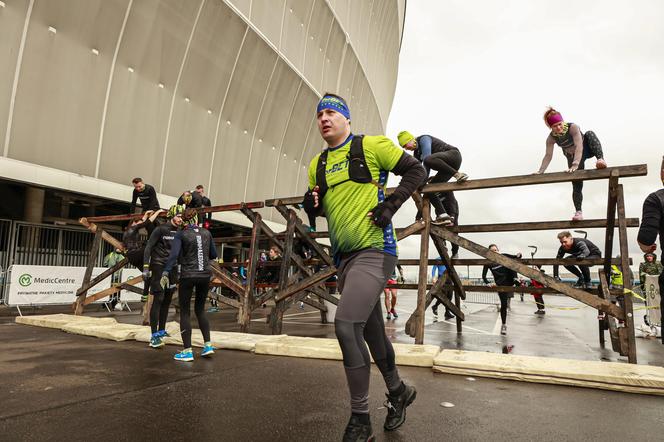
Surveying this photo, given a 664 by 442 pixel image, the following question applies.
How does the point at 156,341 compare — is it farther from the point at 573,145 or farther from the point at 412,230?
the point at 573,145

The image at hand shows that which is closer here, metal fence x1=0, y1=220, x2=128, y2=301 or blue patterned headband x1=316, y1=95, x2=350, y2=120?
blue patterned headband x1=316, y1=95, x2=350, y2=120

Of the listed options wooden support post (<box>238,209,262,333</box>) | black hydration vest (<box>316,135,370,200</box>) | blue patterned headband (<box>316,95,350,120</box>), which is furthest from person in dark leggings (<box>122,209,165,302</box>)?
blue patterned headband (<box>316,95,350,120</box>)

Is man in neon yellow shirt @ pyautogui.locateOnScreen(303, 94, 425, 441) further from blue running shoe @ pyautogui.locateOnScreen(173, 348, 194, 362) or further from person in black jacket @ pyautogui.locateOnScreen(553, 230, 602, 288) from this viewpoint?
person in black jacket @ pyautogui.locateOnScreen(553, 230, 602, 288)

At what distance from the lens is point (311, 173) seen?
2896 millimetres

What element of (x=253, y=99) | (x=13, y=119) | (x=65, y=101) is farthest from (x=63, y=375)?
(x=253, y=99)

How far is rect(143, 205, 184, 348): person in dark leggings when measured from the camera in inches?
212

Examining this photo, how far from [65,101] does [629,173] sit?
38.9 feet

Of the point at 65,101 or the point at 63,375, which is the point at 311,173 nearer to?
the point at 63,375

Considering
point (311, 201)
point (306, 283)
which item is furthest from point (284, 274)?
point (311, 201)

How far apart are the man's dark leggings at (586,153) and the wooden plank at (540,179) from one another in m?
1.02

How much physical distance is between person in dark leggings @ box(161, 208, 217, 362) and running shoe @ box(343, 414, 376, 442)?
2972mm

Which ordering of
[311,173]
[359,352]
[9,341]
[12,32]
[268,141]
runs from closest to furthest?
1. [359,352]
2. [311,173]
3. [9,341]
4. [12,32]
5. [268,141]

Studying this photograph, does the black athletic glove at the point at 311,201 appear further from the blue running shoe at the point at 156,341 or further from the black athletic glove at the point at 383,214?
the blue running shoe at the point at 156,341

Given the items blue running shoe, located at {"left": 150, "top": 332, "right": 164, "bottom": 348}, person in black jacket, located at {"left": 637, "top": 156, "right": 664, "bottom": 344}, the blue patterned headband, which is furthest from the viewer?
blue running shoe, located at {"left": 150, "top": 332, "right": 164, "bottom": 348}
